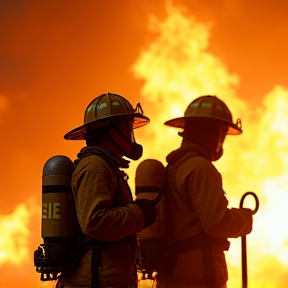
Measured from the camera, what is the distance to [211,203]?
16.4ft

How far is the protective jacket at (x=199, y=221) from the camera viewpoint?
5035 mm

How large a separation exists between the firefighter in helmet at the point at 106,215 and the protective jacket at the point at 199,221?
0.68 meters

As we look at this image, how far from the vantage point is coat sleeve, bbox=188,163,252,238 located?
501 centimetres

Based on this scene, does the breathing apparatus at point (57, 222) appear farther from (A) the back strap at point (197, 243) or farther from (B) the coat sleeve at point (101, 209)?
(A) the back strap at point (197, 243)

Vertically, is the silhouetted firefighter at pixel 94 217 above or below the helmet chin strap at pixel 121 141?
below

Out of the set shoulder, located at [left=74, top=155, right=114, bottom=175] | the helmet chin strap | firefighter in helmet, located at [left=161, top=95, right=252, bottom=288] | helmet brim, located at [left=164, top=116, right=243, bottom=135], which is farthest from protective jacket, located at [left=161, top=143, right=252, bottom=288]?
shoulder, located at [left=74, top=155, right=114, bottom=175]

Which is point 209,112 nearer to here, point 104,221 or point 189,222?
point 189,222

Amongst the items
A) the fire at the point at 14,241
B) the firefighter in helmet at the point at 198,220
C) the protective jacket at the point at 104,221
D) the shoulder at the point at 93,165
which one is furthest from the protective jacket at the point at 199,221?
the fire at the point at 14,241

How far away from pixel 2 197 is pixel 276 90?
468 cm

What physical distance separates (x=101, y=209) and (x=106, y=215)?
2.1 inches

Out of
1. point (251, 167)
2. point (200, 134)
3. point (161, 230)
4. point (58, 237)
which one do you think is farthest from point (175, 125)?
point (251, 167)

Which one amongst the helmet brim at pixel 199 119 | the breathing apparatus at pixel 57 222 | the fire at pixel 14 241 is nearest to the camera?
the breathing apparatus at pixel 57 222

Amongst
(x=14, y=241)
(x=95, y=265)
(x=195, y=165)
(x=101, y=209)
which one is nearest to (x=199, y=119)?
(x=195, y=165)

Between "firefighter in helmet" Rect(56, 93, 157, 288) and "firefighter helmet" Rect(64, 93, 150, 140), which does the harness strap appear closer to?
"firefighter in helmet" Rect(56, 93, 157, 288)
